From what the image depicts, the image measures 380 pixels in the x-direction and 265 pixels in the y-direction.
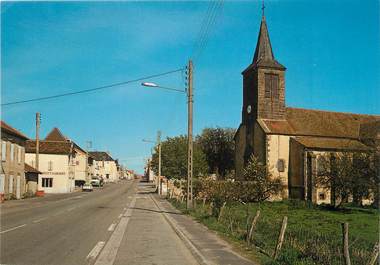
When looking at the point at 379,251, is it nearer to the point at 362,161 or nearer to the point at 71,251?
the point at 71,251

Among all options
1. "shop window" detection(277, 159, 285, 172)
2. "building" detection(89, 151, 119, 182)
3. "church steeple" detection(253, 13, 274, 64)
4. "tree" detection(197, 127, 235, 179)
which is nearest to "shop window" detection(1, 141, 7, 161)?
"shop window" detection(277, 159, 285, 172)

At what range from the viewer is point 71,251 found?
1146cm

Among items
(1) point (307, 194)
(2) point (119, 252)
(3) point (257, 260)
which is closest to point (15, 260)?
(2) point (119, 252)

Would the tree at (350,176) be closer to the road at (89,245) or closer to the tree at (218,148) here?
the road at (89,245)

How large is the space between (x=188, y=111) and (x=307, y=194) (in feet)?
80.7

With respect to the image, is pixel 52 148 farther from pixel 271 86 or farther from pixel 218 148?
pixel 271 86

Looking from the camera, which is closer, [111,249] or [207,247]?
[111,249]

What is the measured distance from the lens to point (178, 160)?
7106cm

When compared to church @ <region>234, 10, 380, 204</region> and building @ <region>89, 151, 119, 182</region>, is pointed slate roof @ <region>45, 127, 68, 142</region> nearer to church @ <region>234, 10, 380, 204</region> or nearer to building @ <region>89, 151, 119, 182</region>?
church @ <region>234, 10, 380, 204</region>

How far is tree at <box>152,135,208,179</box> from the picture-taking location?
6969cm

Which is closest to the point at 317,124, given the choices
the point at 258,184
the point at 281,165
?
the point at 281,165

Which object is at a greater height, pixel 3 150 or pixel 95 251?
pixel 3 150

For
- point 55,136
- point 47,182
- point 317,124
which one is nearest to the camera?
point 317,124

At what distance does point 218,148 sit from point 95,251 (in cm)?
7127
